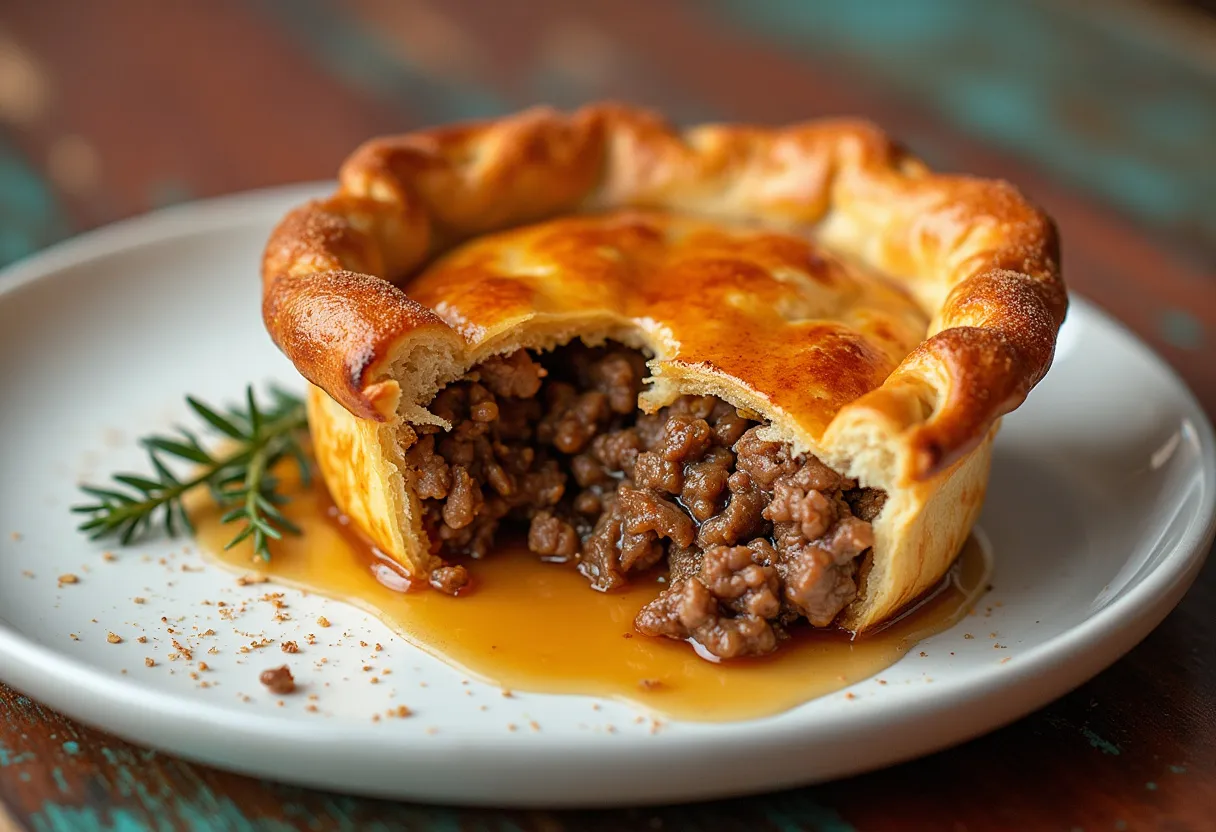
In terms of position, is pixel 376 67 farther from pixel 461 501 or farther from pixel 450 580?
pixel 450 580

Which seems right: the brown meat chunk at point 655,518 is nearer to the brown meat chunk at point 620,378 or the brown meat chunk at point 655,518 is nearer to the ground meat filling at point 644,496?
the ground meat filling at point 644,496

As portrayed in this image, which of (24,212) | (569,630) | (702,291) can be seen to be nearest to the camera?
(569,630)

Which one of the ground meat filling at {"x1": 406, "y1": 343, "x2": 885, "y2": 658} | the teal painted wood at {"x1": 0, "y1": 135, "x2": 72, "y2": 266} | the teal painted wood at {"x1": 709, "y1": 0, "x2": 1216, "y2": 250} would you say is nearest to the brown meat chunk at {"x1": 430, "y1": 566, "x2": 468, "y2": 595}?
the ground meat filling at {"x1": 406, "y1": 343, "x2": 885, "y2": 658}

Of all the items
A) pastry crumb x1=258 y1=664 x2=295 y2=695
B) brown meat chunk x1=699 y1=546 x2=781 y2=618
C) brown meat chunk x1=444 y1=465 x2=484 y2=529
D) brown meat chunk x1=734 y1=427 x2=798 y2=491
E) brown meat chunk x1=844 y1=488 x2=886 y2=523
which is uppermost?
brown meat chunk x1=734 y1=427 x2=798 y2=491

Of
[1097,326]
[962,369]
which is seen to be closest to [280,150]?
[1097,326]

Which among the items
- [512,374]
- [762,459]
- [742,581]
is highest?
[512,374]

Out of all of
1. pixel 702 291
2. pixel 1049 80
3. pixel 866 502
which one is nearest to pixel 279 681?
pixel 866 502

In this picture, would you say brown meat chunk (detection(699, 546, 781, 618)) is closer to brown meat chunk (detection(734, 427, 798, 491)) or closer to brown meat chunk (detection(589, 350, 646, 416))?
brown meat chunk (detection(734, 427, 798, 491))

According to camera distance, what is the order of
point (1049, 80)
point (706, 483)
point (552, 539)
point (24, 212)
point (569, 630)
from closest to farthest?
point (569, 630) → point (706, 483) → point (552, 539) → point (24, 212) → point (1049, 80)
